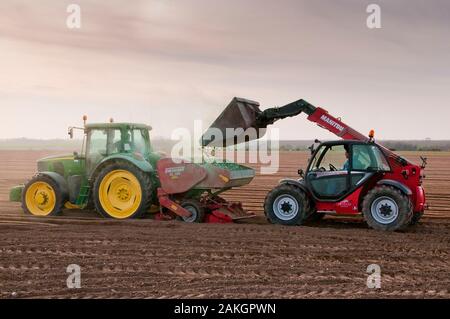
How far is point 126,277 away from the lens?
7.71 meters

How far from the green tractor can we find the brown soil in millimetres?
669

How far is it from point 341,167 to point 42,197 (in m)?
6.84

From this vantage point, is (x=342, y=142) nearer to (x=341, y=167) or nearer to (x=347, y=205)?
(x=341, y=167)

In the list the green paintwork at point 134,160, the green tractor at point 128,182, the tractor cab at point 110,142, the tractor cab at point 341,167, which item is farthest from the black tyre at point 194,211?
the tractor cab at point 341,167

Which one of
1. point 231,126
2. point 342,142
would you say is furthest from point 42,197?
point 342,142

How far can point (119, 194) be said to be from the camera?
516 inches

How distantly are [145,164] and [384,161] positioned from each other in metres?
5.01

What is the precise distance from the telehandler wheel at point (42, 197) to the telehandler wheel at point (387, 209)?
6861 mm

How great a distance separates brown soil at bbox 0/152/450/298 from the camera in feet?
23.6

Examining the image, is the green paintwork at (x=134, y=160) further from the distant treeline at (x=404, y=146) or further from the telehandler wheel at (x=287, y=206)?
the distant treeline at (x=404, y=146)

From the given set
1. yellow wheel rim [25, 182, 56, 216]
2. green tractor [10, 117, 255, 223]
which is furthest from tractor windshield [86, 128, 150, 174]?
yellow wheel rim [25, 182, 56, 216]
